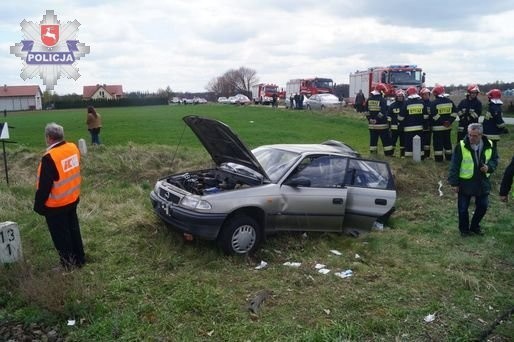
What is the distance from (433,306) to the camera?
492cm

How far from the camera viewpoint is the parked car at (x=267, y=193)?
6.05m

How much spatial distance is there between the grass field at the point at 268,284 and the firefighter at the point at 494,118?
266 centimetres

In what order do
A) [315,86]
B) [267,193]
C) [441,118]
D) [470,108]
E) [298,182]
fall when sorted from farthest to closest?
[315,86] < [441,118] < [470,108] < [298,182] < [267,193]

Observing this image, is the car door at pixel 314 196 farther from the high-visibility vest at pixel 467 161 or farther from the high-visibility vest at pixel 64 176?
the high-visibility vest at pixel 64 176

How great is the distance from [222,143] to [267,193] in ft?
3.74

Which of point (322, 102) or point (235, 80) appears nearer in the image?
Result: point (322, 102)

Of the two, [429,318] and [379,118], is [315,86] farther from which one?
[429,318]

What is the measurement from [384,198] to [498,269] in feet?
5.82

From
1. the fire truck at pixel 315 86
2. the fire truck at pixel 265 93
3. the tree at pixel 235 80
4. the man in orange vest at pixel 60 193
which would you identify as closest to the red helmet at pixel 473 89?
the man in orange vest at pixel 60 193

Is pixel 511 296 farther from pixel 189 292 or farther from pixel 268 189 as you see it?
pixel 189 292

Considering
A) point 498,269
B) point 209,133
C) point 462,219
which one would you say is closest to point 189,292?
point 209,133

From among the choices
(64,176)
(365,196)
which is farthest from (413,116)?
(64,176)

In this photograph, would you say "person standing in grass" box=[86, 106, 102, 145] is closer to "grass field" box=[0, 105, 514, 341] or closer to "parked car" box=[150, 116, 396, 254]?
"grass field" box=[0, 105, 514, 341]

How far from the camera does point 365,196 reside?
7113 millimetres
